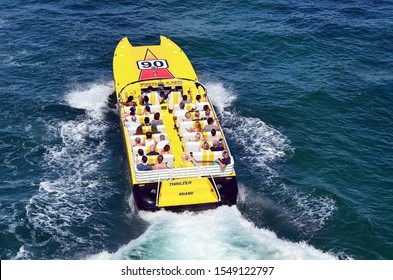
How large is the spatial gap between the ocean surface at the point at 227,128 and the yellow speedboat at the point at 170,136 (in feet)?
3.41

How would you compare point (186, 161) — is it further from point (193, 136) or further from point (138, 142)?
point (138, 142)

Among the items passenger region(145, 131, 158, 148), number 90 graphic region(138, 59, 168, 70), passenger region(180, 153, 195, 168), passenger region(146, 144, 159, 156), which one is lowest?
passenger region(180, 153, 195, 168)

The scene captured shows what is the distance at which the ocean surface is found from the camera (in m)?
24.0

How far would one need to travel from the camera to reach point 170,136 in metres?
29.0

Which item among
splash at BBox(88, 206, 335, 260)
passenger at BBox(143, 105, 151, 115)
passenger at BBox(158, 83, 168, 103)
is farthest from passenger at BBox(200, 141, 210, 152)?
passenger at BBox(158, 83, 168, 103)

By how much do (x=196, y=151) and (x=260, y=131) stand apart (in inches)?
246

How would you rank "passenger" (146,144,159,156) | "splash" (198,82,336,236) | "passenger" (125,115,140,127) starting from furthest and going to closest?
"passenger" (125,115,140,127) < "passenger" (146,144,159,156) < "splash" (198,82,336,236)

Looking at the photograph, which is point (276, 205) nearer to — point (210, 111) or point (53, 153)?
point (210, 111)

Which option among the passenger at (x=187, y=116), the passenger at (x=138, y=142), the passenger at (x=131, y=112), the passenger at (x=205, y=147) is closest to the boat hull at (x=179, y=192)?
the passenger at (x=205, y=147)

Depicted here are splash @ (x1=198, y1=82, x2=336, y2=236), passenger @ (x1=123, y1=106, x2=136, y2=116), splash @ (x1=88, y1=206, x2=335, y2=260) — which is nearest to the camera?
splash @ (x1=88, y1=206, x2=335, y2=260)

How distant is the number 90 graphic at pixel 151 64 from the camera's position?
113ft

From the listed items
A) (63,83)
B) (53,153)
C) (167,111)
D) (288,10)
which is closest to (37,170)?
(53,153)

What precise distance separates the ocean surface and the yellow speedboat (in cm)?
104

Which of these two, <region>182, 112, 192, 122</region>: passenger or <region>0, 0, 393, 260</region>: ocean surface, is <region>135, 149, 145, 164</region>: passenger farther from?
<region>182, 112, 192, 122</region>: passenger
